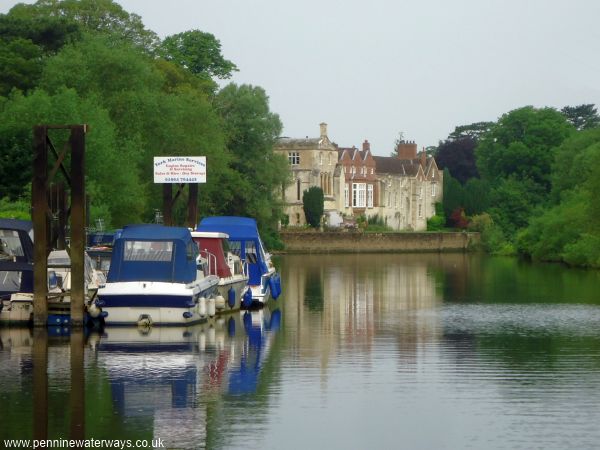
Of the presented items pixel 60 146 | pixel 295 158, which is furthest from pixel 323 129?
pixel 60 146

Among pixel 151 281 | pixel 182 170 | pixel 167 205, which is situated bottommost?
pixel 151 281

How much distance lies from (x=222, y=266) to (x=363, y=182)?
96768 millimetres

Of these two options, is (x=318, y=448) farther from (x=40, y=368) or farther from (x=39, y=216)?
(x=39, y=216)

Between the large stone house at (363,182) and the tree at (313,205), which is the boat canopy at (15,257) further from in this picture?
the tree at (313,205)

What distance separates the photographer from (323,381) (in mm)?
24672

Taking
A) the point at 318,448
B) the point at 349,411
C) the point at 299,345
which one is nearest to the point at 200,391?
the point at 349,411

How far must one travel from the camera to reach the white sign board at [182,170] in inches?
1874

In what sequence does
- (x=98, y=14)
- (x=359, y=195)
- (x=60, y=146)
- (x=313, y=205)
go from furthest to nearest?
(x=359, y=195) → (x=313, y=205) → (x=98, y=14) → (x=60, y=146)

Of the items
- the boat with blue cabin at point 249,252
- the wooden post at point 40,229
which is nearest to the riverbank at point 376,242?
the boat with blue cabin at point 249,252

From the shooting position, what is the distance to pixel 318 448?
18375 millimetres

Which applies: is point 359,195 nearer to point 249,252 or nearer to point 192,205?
point 192,205

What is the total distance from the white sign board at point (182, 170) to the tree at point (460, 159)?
11022 cm

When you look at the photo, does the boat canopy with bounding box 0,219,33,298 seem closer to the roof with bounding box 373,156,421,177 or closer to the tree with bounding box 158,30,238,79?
the tree with bounding box 158,30,238,79

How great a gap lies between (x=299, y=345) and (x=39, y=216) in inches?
276
